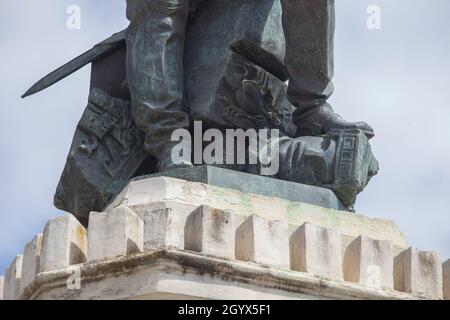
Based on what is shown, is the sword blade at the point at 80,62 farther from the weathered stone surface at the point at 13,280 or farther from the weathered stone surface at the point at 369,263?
the weathered stone surface at the point at 369,263

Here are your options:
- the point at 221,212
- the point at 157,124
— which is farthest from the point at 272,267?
the point at 157,124

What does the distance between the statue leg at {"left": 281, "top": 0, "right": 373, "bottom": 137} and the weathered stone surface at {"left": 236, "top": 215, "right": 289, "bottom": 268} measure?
57.4 inches

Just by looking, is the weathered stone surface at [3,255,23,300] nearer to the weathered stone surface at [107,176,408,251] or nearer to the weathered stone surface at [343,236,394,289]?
the weathered stone surface at [107,176,408,251]

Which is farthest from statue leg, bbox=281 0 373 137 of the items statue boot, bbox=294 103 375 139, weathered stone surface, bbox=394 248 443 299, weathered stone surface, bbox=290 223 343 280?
weathered stone surface, bbox=290 223 343 280

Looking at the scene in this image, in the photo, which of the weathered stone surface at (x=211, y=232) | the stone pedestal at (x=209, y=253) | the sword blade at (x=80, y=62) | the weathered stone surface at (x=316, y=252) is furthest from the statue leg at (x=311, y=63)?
the weathered stone surface at (x=211, y=232)

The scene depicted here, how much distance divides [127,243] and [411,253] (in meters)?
2.19

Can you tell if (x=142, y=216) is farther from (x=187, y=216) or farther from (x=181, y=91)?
(x=181, y=91)

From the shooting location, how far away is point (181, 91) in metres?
18.9

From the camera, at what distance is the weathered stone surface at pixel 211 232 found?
1739 centimetres

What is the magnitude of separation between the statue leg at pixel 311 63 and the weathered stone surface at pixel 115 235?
218cm

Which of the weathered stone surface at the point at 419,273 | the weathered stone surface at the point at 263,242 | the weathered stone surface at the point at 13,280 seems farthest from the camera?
the weathered stone surface at the point at 13,280

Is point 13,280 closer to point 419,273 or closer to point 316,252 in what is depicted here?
point 316,252
